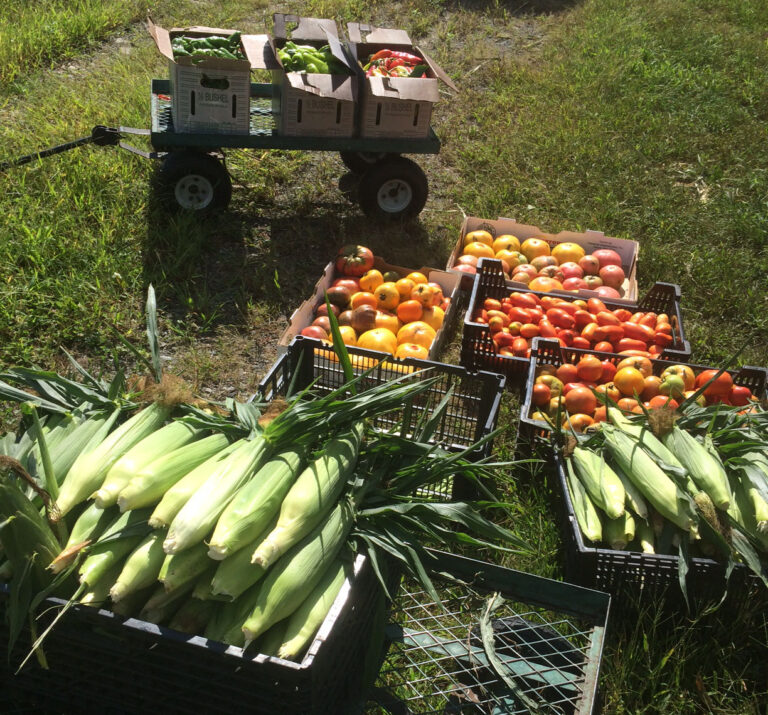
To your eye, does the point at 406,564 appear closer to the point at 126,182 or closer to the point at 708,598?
the point at 708,598

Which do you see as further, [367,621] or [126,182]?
[126,182]

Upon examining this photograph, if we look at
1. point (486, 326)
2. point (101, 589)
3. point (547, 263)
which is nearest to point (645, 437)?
point (486, 326)

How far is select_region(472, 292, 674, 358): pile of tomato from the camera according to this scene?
4.08 meters

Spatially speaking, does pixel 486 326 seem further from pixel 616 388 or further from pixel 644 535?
pixel 644 535

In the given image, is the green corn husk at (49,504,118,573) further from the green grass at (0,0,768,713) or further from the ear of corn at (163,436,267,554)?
the green grass at (0,0,768,713)

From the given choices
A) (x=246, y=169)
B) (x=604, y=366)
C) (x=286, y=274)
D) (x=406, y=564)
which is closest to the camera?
(x=406, y=564)

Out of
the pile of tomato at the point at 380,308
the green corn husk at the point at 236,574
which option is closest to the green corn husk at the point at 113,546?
the green corn husk at the point at 236,574

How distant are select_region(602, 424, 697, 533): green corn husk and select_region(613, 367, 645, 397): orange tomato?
65 cm

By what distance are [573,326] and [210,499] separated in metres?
2.77

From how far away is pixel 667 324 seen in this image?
4199 millimetres

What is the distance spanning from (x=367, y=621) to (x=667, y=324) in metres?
2.70

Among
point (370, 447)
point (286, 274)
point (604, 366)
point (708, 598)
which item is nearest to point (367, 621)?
point (370, 447)

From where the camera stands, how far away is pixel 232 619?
189cm

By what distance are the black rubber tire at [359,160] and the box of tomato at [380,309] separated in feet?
4.64
